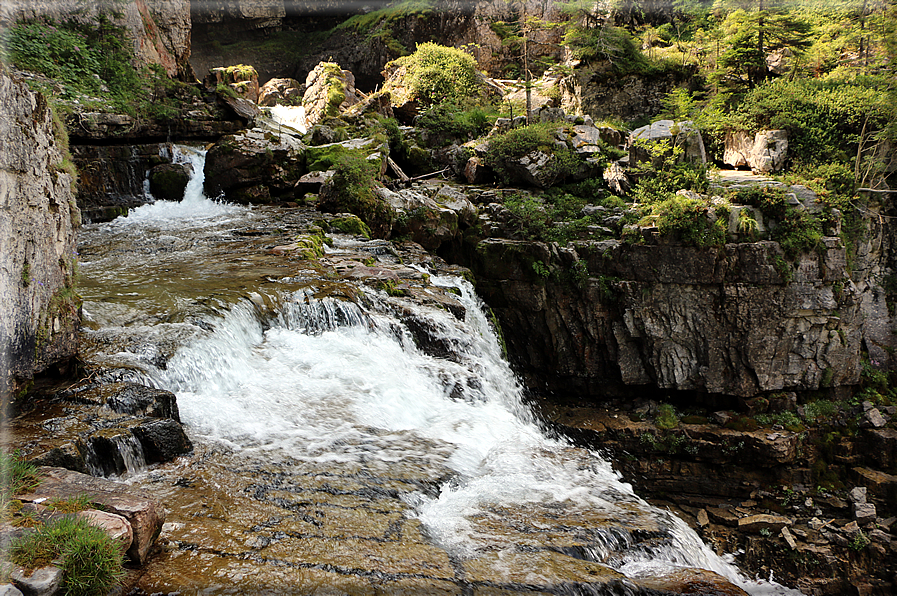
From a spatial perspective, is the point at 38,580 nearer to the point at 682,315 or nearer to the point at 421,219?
the point at 421,219

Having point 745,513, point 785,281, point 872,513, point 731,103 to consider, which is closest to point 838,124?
point 731,103

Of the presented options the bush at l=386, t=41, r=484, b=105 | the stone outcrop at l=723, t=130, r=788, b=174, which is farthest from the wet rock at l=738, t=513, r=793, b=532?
the bush at l=386, t=41, r=484, b=105

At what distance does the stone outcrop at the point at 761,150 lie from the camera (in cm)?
1647

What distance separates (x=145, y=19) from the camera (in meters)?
18.7

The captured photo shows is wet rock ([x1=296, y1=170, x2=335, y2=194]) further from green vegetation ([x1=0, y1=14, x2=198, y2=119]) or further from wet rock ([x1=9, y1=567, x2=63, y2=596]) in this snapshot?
wet rock ([x1=9, y1=567, x2=63, y2=596])

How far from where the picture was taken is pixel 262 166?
50.2ft

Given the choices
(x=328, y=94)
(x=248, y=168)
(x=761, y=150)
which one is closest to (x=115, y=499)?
(x=248, y=168)

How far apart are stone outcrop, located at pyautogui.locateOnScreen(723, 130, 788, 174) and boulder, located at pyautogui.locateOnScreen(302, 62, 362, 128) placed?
1683 centimetres

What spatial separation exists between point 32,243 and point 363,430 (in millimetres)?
3508

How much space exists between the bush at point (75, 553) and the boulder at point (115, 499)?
0.94 feet

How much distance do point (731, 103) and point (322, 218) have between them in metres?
17.5

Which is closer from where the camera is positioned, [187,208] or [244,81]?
[187,208]

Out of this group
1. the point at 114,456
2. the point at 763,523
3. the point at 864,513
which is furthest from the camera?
the point at 864,513

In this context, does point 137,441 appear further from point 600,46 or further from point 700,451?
point 600,46
